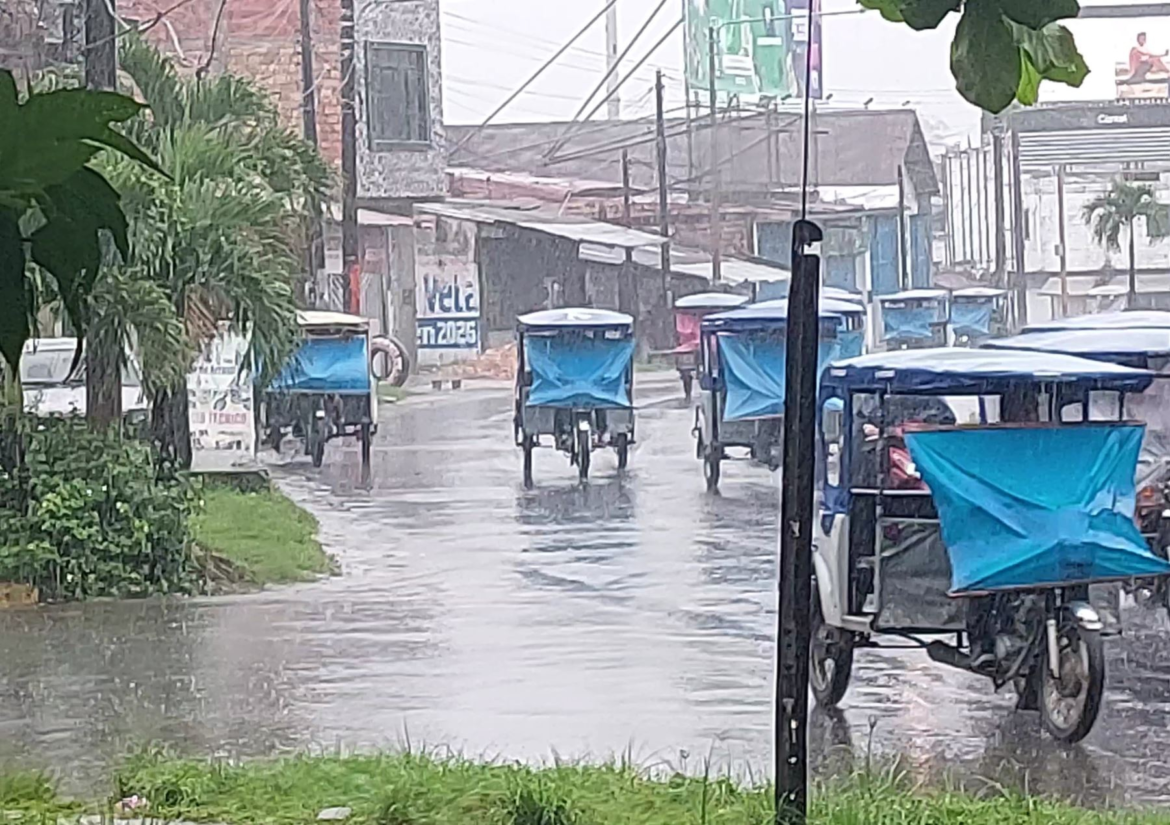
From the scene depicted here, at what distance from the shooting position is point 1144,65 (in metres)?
6.59

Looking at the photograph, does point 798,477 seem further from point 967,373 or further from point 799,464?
point 967,373

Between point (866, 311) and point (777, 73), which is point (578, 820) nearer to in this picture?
point (777, 73)

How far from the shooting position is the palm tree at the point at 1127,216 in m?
10.6

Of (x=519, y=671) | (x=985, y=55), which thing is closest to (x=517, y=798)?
(x=985, y=55)

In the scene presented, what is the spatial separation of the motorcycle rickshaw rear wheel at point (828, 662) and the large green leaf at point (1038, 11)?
365 cm

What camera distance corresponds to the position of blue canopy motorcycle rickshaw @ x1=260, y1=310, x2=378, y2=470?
957 centimetres

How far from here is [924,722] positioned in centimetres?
464

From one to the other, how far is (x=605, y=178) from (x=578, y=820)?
11249 mm

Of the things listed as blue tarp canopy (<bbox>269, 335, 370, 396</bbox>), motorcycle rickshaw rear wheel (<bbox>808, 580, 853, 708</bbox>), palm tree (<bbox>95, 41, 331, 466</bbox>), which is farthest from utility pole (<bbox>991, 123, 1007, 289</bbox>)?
motorcycle rickshaw rear wheel (<bbox>808, 580, 853, 708</bbox>)

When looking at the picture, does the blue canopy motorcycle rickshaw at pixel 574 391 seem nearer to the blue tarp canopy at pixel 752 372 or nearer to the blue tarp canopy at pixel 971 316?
the blue tarp canopy at pixel 752 372

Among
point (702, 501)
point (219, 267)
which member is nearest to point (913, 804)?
point (219, 267)

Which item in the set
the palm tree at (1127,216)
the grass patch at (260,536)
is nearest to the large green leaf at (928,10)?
the grass patch at (260,536)

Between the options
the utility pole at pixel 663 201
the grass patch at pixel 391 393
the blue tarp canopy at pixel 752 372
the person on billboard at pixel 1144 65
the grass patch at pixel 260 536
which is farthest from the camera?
the utility pole at pixel 663 201

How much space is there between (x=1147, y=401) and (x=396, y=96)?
25.6 ft
